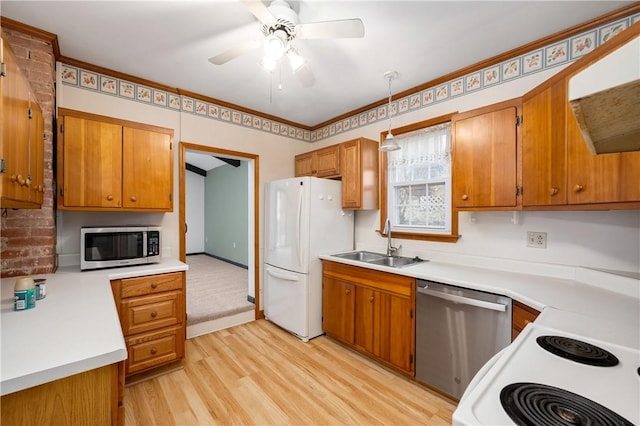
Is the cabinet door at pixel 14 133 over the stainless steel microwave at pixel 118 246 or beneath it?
over

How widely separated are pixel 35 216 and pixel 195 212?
6798 mm

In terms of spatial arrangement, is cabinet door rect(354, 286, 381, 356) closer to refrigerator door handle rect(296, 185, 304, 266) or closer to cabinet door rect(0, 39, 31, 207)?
refrigerator door handle rect(296, 185, 304, 266)

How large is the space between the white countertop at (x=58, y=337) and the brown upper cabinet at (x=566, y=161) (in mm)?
2265

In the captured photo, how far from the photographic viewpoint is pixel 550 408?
0.65 metres

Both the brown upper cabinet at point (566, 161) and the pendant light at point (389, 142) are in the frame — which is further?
the pendant light at point (389, 142)

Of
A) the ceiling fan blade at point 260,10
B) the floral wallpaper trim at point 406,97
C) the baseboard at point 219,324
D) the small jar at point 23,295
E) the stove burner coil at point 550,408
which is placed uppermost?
the floral wallpaper trim at point 406,97

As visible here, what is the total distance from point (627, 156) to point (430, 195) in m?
1.49

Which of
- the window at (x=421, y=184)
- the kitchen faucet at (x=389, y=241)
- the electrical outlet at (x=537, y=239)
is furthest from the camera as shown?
the kitchen faucet at (x=389, y=241)

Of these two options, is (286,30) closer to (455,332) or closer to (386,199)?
(386,199)

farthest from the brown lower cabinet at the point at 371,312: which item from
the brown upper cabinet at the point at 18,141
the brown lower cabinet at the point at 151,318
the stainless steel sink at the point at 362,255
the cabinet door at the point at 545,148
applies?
the brown upper cabinet at the point at 18,141

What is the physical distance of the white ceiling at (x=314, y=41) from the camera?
1726 mm

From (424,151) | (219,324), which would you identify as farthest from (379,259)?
(219,324)

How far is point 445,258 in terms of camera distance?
2551mm

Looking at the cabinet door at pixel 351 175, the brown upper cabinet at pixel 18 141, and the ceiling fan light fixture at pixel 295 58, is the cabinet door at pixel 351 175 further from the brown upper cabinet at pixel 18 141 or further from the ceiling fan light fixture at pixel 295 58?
the brown upper cabinet at pixel 18 141
